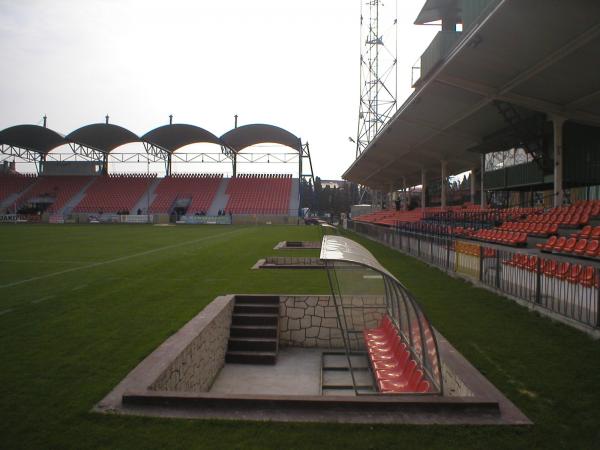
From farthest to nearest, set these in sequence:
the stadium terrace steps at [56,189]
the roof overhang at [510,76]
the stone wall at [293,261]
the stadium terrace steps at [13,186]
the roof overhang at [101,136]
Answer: the stadium terrace steps at [13,186] → the stadium terrace steps at [56,189] → the roof overhang at [101,136] → the stone wall at [293,261] → the roof overhang at [510,76]

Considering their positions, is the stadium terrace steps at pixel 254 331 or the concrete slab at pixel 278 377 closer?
the concrete slab at pixel 278 377

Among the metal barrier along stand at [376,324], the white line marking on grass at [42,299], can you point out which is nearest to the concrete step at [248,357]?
the metal barrier along stand at [376,324]

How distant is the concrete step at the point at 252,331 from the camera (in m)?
9.09

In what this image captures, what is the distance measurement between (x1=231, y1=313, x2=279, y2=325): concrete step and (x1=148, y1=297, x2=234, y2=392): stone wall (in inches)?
10.4

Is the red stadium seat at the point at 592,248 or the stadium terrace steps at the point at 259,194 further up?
the stadium terrace steps at the point at 259,194

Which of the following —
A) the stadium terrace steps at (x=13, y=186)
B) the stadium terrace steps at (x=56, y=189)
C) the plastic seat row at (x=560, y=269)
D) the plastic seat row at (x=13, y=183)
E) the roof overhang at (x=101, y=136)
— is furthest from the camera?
the plastic seat row at (x=13, y=183)

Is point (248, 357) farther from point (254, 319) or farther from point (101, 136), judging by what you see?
point (101, 136)

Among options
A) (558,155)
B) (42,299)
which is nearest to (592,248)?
(558,155)

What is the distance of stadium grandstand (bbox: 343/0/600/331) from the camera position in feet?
31.4

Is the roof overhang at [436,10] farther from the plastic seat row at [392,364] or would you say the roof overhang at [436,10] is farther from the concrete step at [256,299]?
the plastic seat row at [392,364]

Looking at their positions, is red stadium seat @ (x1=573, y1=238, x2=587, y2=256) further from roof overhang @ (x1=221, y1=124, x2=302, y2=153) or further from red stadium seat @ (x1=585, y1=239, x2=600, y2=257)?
roof overhang @ (x1=221, y1=124, x2=302, y2=153)

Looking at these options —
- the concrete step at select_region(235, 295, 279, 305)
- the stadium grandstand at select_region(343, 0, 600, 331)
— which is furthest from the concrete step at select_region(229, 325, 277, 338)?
the stadium grandstand at select_region(343, 0, 600, 331)

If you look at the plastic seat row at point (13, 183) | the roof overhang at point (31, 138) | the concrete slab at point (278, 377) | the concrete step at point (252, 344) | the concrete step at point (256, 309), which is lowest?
the concrete slab at point (278, 377)

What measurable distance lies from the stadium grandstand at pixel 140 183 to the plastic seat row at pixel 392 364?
1921 inches
